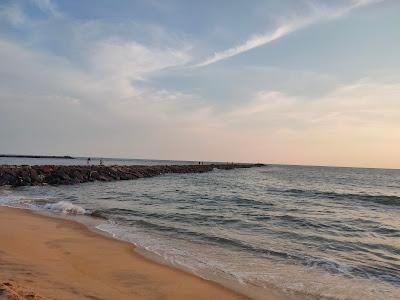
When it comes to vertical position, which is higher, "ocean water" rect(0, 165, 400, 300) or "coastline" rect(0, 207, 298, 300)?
"coastline" rect(0, 207, 298, 300)

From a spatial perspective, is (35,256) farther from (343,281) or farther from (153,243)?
(343,281)

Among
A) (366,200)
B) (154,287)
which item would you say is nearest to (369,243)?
(154,287)

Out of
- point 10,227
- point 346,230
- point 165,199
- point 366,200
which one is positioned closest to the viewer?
point 10,227

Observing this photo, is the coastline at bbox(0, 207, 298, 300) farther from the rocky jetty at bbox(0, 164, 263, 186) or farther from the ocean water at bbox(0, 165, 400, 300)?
the rocky jetty at bbox(0, 164, 263, 186)

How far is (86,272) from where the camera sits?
22.5 feet

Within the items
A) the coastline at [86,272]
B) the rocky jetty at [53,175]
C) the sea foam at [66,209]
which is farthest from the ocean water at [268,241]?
the rocky jetty at [53,175]

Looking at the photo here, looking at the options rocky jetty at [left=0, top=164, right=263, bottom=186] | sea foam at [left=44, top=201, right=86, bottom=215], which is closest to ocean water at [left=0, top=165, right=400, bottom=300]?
sea foam at [left=44, top=201, right=86, bottom=215]

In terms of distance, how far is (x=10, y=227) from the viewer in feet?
35.6

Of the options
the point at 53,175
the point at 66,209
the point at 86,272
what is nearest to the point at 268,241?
the point at 86,272

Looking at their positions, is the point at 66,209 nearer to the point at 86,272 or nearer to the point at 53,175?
the point at 86,272

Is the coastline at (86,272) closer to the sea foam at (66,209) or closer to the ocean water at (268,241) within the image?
the ocean water at (268,241)

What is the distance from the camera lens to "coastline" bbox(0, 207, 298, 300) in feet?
18.0

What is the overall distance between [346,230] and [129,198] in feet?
38.6

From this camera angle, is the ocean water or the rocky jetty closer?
the ocean water
